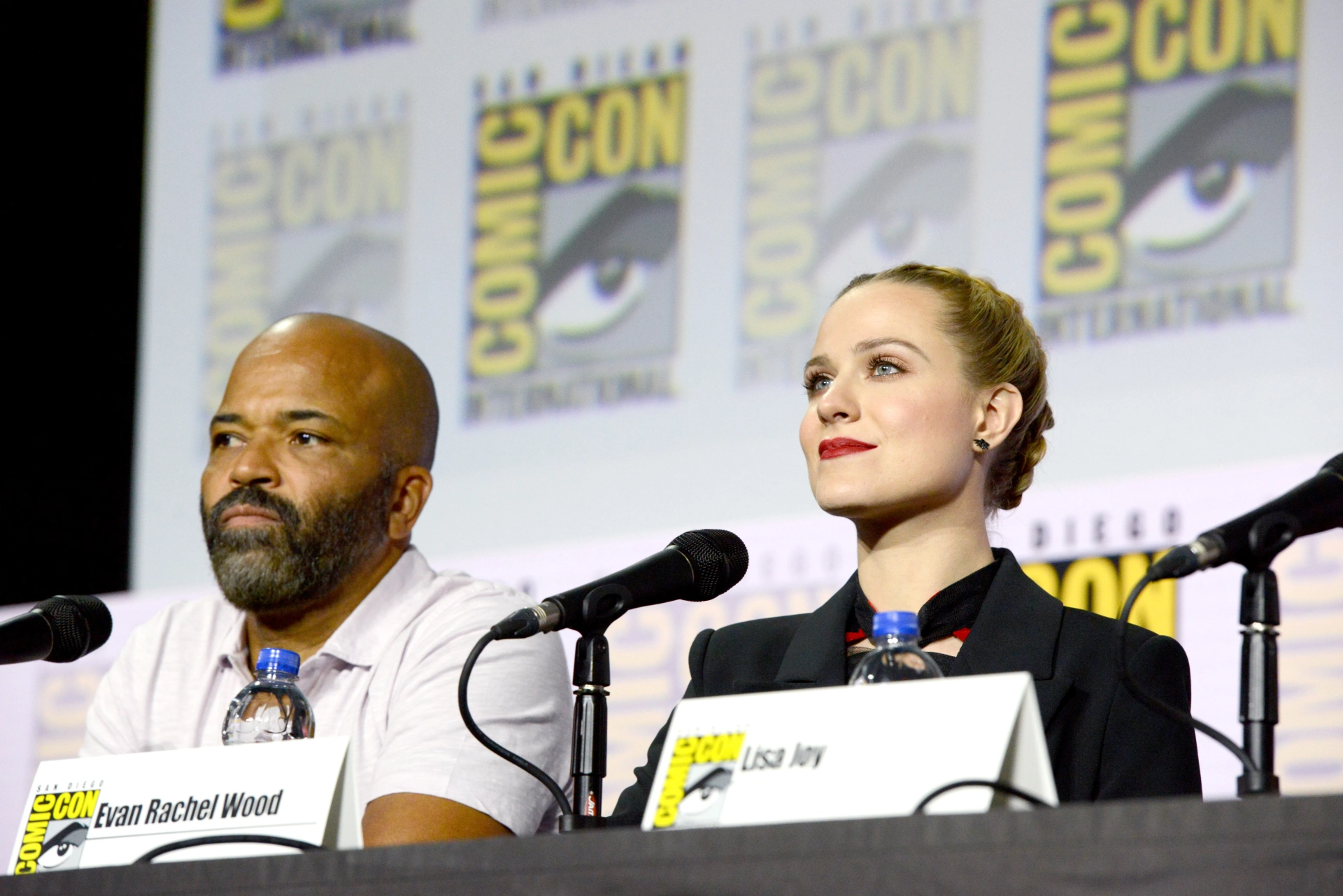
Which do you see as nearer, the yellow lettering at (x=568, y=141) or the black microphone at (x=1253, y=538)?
the black microphone at (x=1253, y=538)

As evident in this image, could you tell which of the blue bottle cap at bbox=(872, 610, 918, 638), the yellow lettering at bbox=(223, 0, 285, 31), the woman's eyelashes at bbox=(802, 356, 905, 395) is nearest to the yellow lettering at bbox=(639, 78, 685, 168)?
the yellow lettering at bbox=(223, 0, 285, 31)

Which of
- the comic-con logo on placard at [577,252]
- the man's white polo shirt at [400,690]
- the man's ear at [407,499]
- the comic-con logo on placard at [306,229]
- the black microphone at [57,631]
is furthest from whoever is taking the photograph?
the comic-con logo on placard at [306,229]

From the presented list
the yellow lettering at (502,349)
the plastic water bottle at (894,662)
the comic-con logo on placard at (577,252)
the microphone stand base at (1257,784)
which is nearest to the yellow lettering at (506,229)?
the comic-con logo on placard at (577,252)

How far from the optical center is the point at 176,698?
2.50 meters

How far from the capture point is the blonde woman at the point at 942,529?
73.2 inches

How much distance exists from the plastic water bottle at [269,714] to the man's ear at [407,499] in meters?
0.49

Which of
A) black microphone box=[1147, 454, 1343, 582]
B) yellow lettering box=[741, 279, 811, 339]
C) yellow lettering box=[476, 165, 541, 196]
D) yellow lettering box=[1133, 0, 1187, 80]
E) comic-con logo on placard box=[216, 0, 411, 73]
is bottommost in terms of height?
black microphone box=[1147, 454, 1343, 582]

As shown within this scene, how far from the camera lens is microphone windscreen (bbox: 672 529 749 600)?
1.79m

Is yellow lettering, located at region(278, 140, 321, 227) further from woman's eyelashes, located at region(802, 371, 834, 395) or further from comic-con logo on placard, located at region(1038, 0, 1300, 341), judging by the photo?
woman's eyelashes, located at region(802, 371, 834, 395)

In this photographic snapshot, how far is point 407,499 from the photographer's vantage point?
8.63 ft

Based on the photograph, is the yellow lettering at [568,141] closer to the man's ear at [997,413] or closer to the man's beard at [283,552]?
the man's beard at [283,552]

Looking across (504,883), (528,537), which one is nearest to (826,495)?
(504,883)

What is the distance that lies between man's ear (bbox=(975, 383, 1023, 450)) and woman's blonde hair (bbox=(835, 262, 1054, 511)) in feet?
0.04

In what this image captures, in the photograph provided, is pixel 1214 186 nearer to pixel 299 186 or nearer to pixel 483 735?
pixel 483 735
